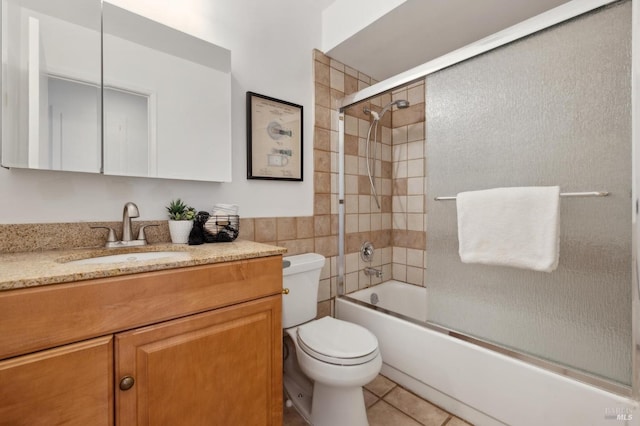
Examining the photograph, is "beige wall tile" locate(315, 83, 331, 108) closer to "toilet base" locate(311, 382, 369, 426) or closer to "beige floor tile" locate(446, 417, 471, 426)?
"toilet base" locate(311, 382, 369, 426)

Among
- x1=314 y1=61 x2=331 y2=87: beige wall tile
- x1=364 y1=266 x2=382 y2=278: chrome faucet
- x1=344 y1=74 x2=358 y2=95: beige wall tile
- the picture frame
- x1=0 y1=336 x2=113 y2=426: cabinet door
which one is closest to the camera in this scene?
x1=0 y1=336 x2=113 y2=426: cabinet door

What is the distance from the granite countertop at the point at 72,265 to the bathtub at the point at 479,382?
987 millimetres

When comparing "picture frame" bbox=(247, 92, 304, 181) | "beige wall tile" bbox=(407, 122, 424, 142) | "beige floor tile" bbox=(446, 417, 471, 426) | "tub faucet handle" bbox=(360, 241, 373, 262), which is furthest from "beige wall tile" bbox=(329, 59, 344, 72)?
"beige floor tile" bbox=(446, 417, 471, 426)

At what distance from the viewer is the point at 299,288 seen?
156cm

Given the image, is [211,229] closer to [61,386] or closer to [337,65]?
[61,386]

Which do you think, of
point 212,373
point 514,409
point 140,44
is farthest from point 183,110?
point 514,409

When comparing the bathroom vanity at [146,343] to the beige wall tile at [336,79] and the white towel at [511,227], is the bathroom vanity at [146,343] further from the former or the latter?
the beige wall tile at [336,79]

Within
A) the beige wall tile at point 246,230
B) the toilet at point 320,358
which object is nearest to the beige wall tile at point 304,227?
the toilet at point 320,358

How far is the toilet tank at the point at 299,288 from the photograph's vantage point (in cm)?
151

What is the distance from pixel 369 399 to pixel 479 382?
581 mm


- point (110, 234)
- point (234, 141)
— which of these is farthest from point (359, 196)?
point (110, 234)

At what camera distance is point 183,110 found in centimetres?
138

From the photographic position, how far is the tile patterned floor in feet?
4.57

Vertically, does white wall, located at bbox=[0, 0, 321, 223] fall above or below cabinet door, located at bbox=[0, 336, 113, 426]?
above
